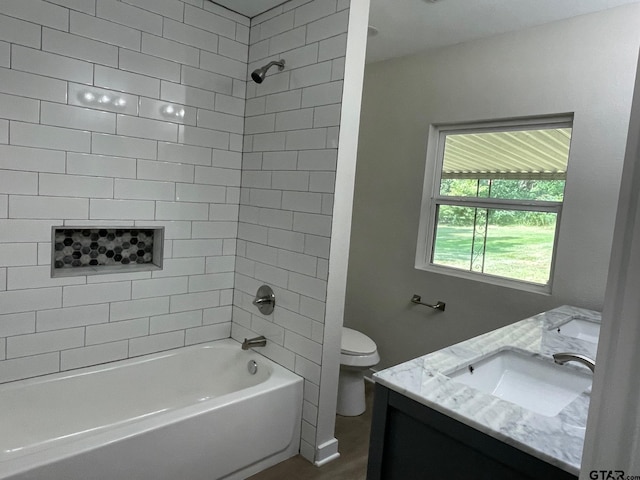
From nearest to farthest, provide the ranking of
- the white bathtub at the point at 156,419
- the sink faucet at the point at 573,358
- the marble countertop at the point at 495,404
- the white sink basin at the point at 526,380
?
1. the marble countertop at the point at 495,404
2. the sink faucet at the point at 573,358
3. the white sink basin at the point at 526,380
4. the white bathtub at the point at 156,419

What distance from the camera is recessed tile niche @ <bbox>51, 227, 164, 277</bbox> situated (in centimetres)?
218

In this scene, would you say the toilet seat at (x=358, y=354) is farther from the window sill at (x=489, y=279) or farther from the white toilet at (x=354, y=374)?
the window sill at (x=489, y=279)

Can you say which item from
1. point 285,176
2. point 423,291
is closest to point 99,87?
point 285,176

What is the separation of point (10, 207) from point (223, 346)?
1.34 m

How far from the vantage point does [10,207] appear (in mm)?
1930

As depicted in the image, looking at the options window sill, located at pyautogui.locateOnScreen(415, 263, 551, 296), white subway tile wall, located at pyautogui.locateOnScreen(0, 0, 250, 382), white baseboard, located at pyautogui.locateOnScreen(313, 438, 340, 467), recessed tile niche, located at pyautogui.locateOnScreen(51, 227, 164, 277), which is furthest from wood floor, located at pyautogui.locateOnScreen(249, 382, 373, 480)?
recessed tile niche, located at pyautogui.locateOnScreen(51, 227, 164, 277)

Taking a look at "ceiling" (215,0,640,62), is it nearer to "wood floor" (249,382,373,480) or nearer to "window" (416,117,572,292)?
"window" (416,117,572,292)

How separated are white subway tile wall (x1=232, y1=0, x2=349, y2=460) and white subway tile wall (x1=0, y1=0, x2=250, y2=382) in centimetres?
16

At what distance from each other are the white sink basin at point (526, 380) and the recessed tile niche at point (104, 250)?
5.88 feet

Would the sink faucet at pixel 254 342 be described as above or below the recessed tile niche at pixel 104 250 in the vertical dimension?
below

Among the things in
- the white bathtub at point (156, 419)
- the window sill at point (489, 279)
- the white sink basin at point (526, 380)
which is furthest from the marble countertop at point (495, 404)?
the white bathtub at point (156, 419)

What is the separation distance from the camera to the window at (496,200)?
2.56 m

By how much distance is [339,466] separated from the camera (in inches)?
89.0

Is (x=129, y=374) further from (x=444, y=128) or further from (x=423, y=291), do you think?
(x=444, y=128)
